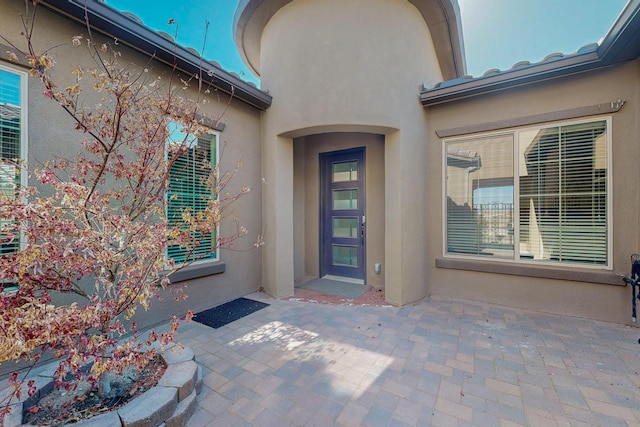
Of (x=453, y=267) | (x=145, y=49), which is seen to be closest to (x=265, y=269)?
(x=453, y=267)

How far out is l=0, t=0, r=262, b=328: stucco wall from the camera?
273 cm

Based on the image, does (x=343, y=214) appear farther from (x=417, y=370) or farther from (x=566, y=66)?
(x=566, y=66)

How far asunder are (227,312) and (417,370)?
2774 mm

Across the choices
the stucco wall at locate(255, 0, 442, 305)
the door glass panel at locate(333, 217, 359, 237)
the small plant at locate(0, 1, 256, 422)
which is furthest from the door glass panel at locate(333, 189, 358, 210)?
the small plant at locate(0, 1, 256, 422)

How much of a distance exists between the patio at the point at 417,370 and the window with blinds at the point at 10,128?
7.58 feet

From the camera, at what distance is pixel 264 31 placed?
5363 millimetres

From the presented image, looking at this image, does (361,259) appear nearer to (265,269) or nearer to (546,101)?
(265,269)

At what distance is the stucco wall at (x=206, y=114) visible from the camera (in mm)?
2729

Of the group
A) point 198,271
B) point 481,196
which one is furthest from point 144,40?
point 481,196

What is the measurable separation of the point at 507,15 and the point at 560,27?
1.30 meters

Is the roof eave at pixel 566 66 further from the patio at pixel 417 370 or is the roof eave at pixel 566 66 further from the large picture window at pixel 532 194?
the patio at pixel 417 370

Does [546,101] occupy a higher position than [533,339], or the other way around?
[546,101]

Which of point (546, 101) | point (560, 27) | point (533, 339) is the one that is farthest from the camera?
point (560, 27)

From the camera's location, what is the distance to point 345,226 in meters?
5.99
